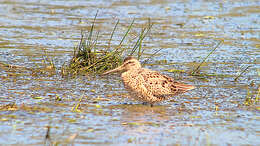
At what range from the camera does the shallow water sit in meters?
6.62

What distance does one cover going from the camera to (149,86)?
8.18m

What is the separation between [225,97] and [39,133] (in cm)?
350

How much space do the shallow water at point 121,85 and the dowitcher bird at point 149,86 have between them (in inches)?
7.5

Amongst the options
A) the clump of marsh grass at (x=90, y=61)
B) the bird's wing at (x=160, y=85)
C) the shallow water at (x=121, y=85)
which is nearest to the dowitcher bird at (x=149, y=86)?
the bird's wing at (x=160, y=85)

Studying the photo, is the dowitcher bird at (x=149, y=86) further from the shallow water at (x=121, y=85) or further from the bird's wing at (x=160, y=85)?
the shallow water at (x=121, y=85)

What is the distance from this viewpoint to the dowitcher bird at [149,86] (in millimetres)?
8109

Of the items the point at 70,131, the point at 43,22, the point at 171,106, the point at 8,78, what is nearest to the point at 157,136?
the point at 70,131

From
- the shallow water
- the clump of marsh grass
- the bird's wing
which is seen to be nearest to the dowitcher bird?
the bird's wing

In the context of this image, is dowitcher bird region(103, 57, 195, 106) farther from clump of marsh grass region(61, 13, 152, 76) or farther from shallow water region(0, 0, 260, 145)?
clump of marsh grass region(61, 13, 152, 76)

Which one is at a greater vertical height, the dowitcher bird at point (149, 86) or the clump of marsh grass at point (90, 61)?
the clump of marsh grass at point (90, 61)

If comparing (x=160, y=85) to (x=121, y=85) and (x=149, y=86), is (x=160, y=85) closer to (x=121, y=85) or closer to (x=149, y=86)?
(x=149, y=86)

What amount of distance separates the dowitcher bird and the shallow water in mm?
190

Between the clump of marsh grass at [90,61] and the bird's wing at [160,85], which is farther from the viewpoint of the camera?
the clump of marsh grass at [90,61]

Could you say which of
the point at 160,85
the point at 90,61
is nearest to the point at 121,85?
the point at 90,61
